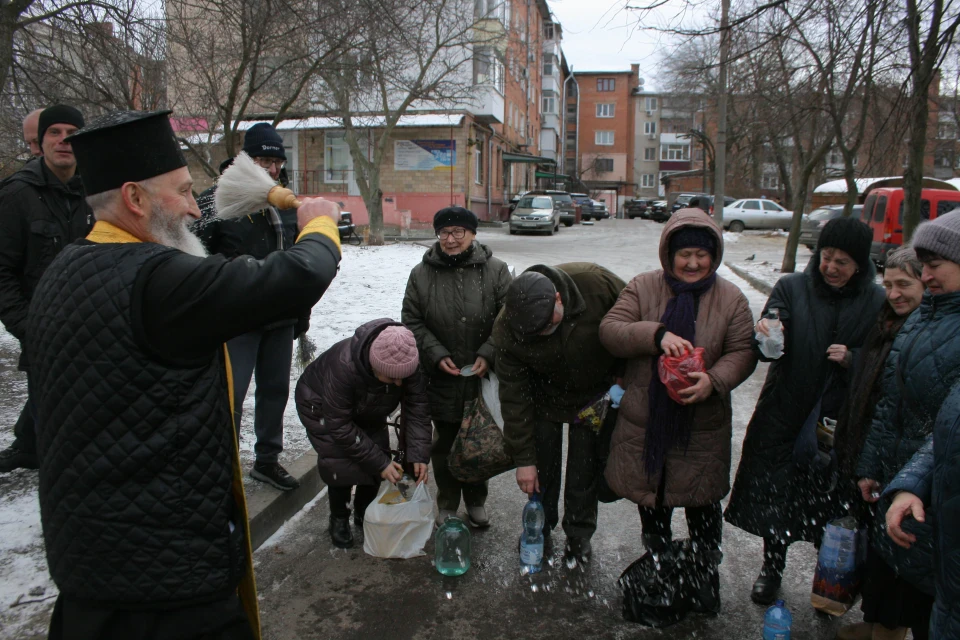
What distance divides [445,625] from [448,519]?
26.7 inches

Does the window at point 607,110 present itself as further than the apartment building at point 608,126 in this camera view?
Yes

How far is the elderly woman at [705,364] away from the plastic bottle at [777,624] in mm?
314

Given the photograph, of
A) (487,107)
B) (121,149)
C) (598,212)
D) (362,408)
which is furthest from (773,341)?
(598,212)

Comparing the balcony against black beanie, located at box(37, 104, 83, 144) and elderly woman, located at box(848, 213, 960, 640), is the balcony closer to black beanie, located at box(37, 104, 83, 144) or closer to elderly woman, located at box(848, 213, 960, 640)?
black beanie, located at box(37, 104, 83, 144)

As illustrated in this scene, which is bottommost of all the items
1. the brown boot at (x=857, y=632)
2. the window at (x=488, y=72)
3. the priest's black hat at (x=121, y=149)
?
the brown boot at (x=857, y=632)

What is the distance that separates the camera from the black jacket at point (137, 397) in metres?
1.64

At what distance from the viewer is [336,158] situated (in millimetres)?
30375

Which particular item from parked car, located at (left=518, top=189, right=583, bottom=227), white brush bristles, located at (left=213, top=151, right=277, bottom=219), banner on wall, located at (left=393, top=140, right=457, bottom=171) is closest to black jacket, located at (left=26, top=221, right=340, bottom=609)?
white brush bristles, located at (left=213, top=151, right=277, bottom=219)

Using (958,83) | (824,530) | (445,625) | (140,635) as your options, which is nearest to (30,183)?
(140,635)

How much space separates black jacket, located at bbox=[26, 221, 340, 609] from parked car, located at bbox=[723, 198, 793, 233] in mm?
34124

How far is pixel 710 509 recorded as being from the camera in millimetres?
3201

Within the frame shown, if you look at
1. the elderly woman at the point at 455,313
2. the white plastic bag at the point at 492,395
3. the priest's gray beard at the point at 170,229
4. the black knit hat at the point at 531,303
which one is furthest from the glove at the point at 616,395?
the priest's gray beard at the point at 170,229

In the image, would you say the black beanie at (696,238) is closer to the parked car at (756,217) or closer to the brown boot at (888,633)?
the brown boot at (888,633)

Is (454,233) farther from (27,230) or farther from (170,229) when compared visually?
(170,229)
